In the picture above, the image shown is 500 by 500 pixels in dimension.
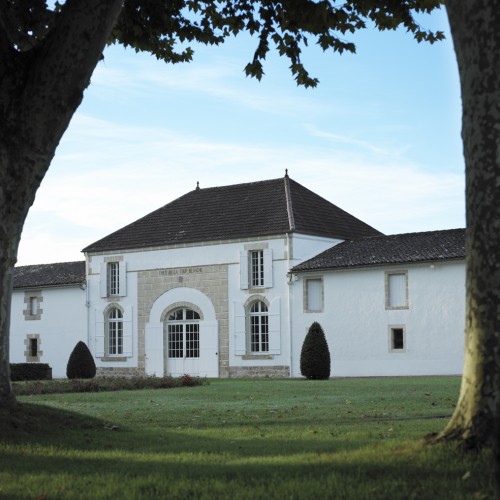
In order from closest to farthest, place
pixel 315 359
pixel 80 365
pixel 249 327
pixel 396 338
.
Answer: pixel 315 359
pixel 396 338
pixel 80 365
pixel 249 327

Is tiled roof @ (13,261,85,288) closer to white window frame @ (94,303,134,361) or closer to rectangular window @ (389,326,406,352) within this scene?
white window frame @ (94,303,134,361)

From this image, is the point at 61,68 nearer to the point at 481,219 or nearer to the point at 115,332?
the point at 481,219

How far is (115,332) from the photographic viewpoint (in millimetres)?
42719

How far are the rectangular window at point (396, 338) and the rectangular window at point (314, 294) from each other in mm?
3188

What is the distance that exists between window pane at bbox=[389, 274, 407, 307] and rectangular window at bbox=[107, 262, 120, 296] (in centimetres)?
1325

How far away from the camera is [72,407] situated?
1700cm

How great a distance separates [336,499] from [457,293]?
28825 millimetres

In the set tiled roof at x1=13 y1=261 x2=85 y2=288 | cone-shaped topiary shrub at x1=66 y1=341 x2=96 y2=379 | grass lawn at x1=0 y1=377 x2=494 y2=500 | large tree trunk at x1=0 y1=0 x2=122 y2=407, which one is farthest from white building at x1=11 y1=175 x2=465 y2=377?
large tree trunk at x1=0 y1=0 x2=122 y2=407

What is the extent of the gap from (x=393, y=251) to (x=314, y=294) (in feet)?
12.0

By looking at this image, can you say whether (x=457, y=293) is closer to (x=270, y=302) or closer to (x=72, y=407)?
(x=270, y=302)

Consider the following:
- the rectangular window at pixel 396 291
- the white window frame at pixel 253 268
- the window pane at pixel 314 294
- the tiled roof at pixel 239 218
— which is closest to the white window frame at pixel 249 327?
the white window frame at pixel 253 268

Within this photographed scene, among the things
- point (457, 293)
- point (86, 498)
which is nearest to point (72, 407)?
point (86, 498)

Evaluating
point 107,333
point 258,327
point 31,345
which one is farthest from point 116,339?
point 258,327

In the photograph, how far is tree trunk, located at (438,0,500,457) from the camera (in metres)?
6.77
